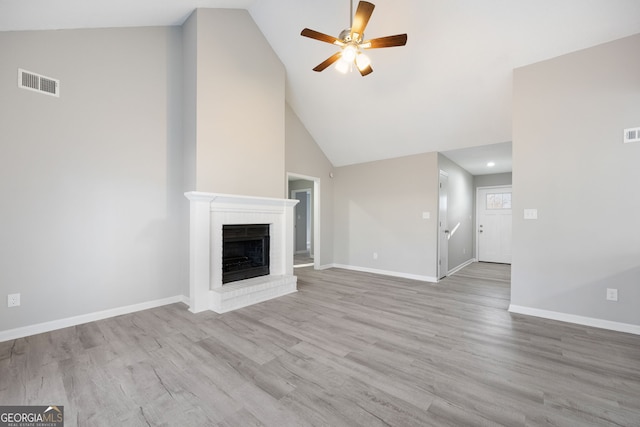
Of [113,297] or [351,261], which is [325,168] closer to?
[351,261]

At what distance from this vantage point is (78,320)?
279 cm

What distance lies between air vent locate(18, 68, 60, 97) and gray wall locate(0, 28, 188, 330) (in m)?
0.05

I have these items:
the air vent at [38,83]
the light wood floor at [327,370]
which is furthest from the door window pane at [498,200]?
the air vent at [38,83]

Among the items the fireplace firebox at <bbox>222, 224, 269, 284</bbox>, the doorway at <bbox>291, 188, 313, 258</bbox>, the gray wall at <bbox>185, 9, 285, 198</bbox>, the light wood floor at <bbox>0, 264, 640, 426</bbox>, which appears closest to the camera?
the light wood floor at <bbox>0, 264, 640, 426</bbox>

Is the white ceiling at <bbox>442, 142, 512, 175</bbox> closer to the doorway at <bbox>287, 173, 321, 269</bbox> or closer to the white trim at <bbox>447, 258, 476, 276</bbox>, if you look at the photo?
the white trim at <bbox>447, 258, 476, 276</bbox>

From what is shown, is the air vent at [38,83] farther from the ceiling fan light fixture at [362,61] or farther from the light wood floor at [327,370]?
the ceiling fan light fixture at [362,61]

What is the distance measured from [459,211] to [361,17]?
5.23m

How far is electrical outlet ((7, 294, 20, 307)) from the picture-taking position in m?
2.44

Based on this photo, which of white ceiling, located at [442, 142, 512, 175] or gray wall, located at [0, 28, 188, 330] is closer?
gray wall, located at [0, 28, 188, 330]

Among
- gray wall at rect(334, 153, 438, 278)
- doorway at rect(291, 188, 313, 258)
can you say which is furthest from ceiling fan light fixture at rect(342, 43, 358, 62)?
doorway at rect(291, 188, 313, 258)

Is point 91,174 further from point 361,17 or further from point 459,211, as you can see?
point 459,211

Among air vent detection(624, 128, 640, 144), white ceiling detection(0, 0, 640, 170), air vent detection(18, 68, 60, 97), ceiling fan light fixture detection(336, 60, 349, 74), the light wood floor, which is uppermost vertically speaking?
white ceiling detection(0, 0, 640, 170)

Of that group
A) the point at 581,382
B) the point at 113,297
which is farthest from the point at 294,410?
the point at 113,297

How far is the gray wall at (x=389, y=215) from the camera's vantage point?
491cm
